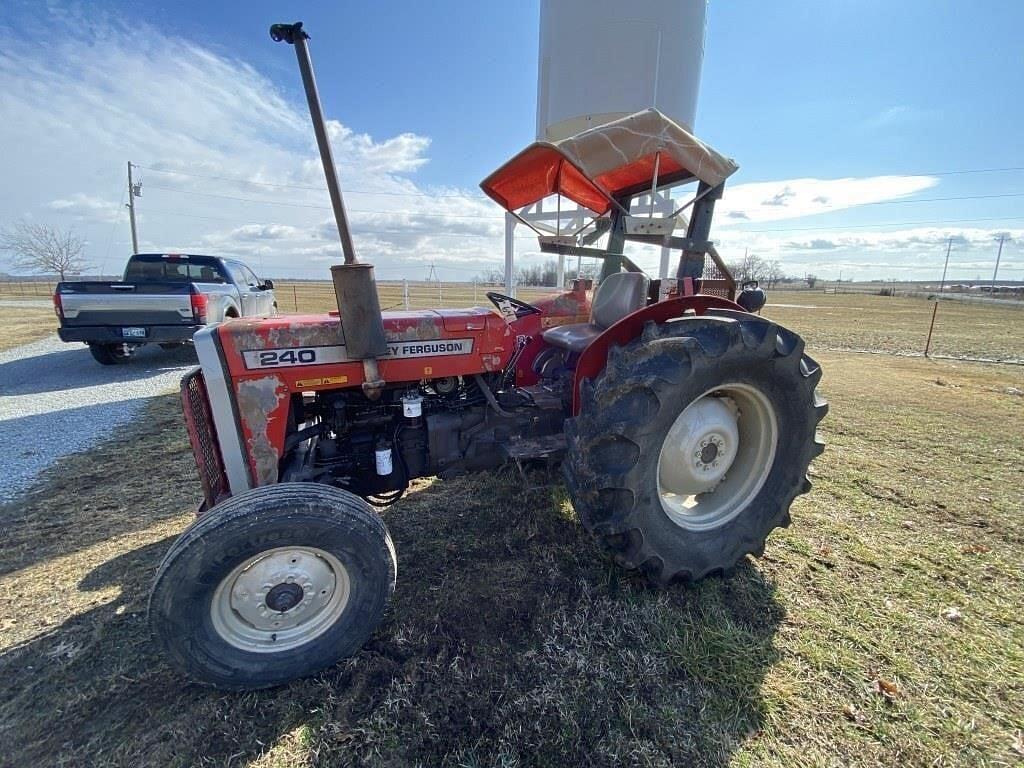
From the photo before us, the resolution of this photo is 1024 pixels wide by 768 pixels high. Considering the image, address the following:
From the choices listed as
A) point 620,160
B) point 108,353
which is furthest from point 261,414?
point 108,353

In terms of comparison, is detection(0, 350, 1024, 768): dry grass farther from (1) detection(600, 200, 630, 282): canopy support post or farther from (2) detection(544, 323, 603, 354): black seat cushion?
(1) detection(600, 200, 630, 282): canopy support post

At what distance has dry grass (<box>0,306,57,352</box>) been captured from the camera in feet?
33.0

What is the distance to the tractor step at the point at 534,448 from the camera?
93.0 inches

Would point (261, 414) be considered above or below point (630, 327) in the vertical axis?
below

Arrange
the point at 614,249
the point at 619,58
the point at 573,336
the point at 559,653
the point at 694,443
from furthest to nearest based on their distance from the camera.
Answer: the point at 619,58
the point at 614,249
the point at 573,336
the point at 694,443
the point at 559,653

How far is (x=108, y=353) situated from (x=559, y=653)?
28.3 ft

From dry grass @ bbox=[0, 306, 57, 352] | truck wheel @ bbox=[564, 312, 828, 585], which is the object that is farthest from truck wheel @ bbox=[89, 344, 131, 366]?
truck wheel @ bbox=[564, 312, 828, 585]

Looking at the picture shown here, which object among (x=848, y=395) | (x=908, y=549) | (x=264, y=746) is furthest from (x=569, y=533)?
(x=848, y=395)

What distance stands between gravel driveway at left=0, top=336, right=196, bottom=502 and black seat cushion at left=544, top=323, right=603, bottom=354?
12.8 feet

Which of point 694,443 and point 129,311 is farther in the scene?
point 129,311

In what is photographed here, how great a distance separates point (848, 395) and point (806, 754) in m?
5.57

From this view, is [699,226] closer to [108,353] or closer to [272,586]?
[272,586]

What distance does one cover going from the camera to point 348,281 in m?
1.92

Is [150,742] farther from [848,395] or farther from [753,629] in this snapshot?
[848,395]
